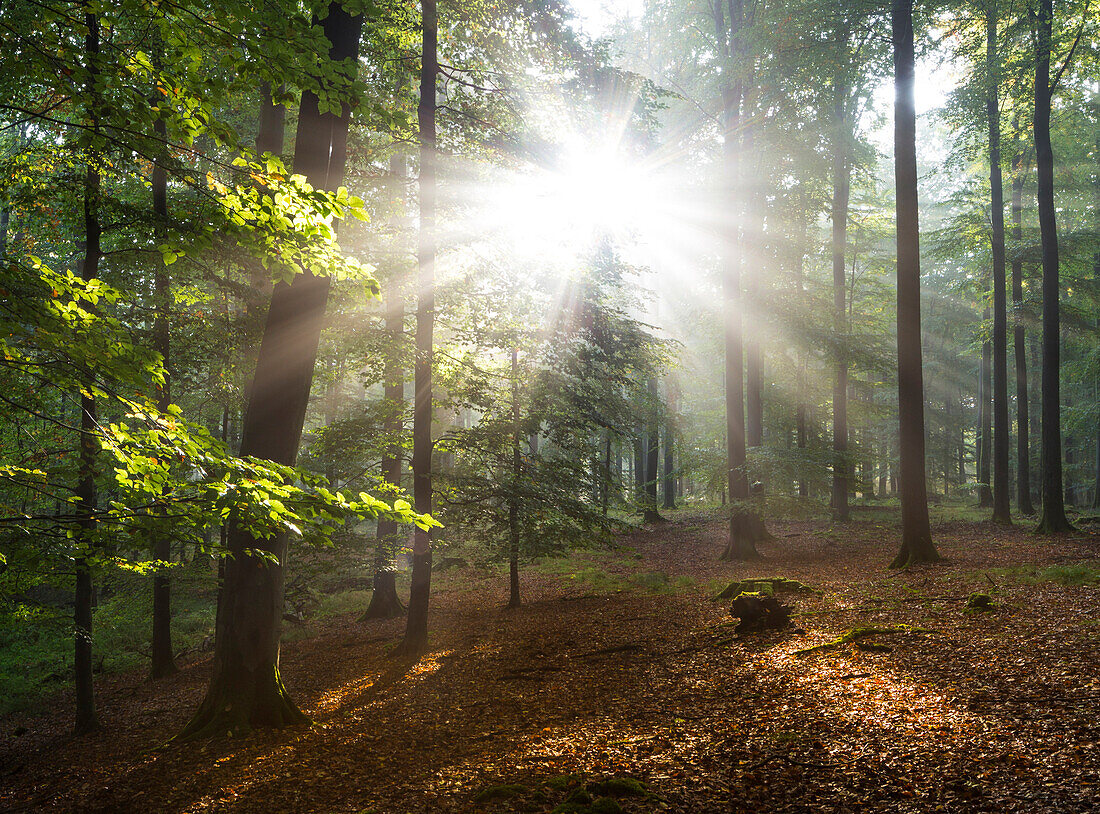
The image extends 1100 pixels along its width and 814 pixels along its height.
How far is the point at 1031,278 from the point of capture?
19.7m

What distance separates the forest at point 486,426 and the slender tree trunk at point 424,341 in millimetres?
61

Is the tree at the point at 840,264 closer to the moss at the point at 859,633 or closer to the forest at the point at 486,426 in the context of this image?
the forest at the point at 486,426

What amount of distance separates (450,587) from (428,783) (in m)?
11.4

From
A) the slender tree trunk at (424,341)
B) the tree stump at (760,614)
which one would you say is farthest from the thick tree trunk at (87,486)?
the tree stump at (760,614)

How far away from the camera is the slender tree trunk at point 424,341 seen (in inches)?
Answer: 343

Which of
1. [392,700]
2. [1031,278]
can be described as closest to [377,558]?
[392,700]

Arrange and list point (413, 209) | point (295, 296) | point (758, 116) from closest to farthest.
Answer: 1. point (295, 296)
2. point (413, 209)
3. point (758, 116)

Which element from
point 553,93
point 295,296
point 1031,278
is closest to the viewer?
point 295,296

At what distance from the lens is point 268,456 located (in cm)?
568

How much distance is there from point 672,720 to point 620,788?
1.40 m

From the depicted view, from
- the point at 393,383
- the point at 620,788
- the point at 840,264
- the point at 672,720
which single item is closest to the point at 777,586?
the point at 672,720

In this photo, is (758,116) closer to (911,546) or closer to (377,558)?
(911,546)

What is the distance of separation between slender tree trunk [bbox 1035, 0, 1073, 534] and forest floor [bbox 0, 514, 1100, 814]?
3.89 meters

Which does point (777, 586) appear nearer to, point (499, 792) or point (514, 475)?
point (514, 475)
